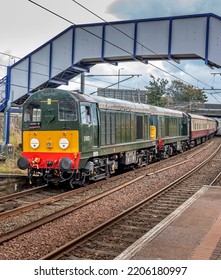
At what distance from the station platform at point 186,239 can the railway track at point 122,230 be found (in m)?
0.38

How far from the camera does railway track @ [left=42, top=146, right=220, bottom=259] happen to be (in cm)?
737

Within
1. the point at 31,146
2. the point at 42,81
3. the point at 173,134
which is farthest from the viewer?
the point at 173,134

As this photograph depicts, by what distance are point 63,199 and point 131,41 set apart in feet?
41.7

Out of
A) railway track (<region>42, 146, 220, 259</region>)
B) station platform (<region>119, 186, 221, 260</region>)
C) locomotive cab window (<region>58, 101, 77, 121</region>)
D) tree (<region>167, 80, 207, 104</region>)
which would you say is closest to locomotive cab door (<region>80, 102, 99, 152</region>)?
locomotive cab window (<region>58, 101, 77, 121</region>)

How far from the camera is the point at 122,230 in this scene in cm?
905

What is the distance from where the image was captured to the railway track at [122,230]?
7.37 meters

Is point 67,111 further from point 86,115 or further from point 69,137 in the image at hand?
point 69,137

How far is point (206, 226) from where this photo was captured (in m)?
8.78

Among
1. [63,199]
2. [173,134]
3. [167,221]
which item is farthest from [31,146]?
[173,134]

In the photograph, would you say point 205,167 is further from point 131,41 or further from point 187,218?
point 187,218

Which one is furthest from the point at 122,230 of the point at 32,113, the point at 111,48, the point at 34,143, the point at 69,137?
the point at 111,48

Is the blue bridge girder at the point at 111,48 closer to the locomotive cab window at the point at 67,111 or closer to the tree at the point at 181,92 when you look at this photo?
the locomotive cab window at the point at 67,111

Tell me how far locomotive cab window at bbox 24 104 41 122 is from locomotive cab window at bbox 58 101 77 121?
3.04 ft

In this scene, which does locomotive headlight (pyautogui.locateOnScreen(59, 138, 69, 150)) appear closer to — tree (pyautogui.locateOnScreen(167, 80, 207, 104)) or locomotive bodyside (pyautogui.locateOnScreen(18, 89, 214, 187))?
locomotive bodyside (pyautogui.locateOnScreen(18, 89, 214, 187))
